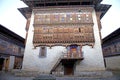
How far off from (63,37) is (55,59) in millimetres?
4145

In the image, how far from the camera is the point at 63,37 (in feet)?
56.6

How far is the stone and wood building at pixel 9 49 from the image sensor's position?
1772cm

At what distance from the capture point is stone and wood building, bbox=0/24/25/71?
1772cm

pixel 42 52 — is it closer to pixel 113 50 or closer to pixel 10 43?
pixel 10 43

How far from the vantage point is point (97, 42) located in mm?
16984

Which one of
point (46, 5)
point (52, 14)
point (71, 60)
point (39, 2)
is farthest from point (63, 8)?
point (71, 60)

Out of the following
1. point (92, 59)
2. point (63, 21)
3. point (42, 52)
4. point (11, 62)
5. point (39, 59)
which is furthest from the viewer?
point (11, 62)

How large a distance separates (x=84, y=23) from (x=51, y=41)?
703cm

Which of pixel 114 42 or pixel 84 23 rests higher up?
pixel 84 23

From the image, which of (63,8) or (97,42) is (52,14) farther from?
(97,42)

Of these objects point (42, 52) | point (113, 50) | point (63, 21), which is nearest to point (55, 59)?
point (42, 52)

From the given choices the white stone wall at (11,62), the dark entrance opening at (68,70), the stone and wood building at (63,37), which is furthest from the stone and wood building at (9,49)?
the dark entrance opening at (68,70)

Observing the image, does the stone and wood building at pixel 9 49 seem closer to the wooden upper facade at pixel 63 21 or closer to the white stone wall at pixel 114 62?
the wooden upper facade at pixel 63 21

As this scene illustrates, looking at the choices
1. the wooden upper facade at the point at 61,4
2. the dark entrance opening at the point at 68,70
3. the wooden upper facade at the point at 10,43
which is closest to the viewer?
the dark entrance opening at the point at 68,70
